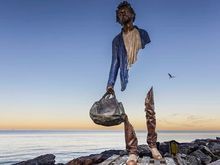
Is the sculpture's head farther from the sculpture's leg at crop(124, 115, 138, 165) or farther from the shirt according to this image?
the sculpture's leg at crop(124, 115, 138, 165)

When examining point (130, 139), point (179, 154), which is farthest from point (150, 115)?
point (179, 154)

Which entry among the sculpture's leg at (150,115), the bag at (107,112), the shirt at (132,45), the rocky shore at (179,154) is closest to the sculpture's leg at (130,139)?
the bag at (107,112)

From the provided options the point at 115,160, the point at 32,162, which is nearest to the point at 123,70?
the point at 115,160

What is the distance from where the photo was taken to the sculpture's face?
8461mm

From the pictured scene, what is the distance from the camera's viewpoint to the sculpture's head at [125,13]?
8469 millimetres

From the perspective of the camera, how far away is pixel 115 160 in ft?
27.8

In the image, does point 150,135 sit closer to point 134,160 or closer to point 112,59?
point 134,160

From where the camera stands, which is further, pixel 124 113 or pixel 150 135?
pixel 150 135

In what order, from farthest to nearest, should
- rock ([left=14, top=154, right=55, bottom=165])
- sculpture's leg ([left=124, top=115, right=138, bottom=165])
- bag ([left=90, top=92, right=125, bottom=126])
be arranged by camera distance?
rock ([left=14, top=154, right=55, bottom=165]), sculpture's leg ([left=124, top=115, right=138, bottom=165]), bag ([left=90, top=92, right=125, bottom=126])

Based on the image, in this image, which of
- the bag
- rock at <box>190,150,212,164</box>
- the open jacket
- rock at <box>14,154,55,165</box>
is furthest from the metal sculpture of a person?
rock at <box>14,154,55,165</box>

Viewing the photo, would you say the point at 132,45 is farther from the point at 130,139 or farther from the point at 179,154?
the point at 179,154

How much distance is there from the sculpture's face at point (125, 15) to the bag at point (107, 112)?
196cm

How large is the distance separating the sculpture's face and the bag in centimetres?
196

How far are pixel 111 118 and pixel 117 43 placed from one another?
208cm
